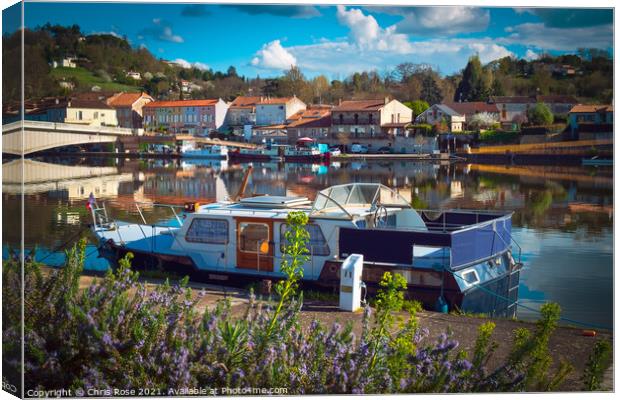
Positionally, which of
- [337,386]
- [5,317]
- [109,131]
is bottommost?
[337,386]

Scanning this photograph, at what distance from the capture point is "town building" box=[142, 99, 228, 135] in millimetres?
10758

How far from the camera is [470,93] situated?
9320 mm

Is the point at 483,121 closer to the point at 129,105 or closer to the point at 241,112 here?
the point at 241,112

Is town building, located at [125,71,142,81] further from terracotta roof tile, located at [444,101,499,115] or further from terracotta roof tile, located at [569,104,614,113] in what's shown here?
terracotta roof tile, located at [569,104,614,113]

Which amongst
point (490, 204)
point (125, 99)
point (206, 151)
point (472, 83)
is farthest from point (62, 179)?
point (206, 151)

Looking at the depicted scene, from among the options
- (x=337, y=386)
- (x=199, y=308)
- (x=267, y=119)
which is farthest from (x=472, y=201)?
(x=337, y=386)

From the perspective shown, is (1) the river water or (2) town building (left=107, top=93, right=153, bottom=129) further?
(2) town building (left=107, top=93, right=153, bottom=129)

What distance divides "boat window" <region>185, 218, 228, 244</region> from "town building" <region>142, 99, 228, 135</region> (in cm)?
134

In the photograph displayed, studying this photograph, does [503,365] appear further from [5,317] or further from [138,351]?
[5,317]

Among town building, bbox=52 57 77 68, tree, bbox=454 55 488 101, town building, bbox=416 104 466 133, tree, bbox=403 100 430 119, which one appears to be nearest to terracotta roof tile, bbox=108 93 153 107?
town building, bbox=52 57 77 68

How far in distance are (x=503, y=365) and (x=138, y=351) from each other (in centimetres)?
294

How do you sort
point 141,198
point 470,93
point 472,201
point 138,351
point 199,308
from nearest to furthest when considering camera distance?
1. point 138,351
2. point 199,308
3. point 470,93
4. point 472,201
5. point 141,198

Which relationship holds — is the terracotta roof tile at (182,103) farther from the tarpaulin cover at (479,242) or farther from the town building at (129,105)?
the tarpaulin cover at (479,242)

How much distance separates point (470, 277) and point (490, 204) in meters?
6.42
